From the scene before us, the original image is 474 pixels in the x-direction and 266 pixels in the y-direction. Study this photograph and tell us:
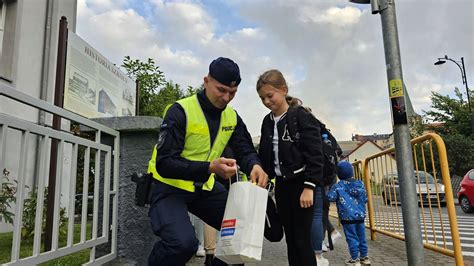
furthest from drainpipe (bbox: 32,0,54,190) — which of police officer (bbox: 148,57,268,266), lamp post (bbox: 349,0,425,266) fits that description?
lamp post (bbox: 349,0,425,266)

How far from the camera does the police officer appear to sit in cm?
220

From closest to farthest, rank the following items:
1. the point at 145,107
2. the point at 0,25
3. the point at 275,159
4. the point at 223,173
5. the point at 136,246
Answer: the point at 223,173
the point at 275,159
the point at 136,246
the point at 0,25
the point at 145,107

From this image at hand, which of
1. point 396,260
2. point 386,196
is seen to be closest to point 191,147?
point 396,260

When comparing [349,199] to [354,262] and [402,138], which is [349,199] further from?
[402,138]

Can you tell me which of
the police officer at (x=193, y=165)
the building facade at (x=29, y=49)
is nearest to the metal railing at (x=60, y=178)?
the police officer at (x=193, y=165)

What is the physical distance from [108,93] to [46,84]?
4.27 m

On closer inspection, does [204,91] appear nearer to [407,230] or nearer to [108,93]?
[407,230]

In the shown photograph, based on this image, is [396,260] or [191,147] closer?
[191,147]

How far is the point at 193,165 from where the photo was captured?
2.25 metres

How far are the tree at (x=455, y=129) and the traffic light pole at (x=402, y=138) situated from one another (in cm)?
2806

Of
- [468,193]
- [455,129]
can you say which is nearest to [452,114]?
[455,129]

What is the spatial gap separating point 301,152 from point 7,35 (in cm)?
779

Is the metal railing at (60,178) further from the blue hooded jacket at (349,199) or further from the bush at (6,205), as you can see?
the blue hooded jacket at (349,199)

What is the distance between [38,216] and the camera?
2299 millimetres
